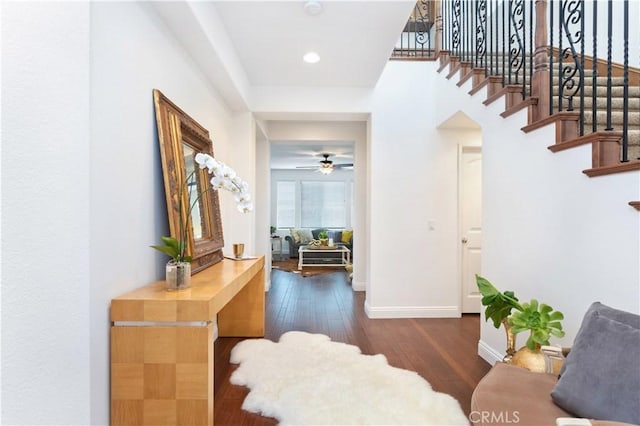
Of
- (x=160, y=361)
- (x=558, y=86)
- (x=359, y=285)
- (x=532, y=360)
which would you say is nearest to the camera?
(x=160, y=361)

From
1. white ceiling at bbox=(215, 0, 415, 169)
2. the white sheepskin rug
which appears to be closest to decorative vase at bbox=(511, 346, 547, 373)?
the white sheepskin rug

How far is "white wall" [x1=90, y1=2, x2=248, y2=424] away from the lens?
1.45 metres

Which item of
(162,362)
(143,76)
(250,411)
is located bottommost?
(250,411)

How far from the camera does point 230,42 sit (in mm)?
2932

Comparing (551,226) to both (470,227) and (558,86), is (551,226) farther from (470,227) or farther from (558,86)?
(470,227)

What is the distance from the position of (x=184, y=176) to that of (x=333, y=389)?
5.52 feet

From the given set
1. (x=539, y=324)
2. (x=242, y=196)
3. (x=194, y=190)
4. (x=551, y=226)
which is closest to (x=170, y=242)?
(x=242, y=196)

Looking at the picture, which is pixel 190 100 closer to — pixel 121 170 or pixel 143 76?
pixel 143 76

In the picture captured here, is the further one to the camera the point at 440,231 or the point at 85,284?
the point at 440,231

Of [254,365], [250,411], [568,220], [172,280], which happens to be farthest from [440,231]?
[172,280]

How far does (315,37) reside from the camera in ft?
9.52

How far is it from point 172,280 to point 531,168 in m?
2.30

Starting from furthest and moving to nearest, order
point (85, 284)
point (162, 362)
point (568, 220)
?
point (568, 220)
point (162, 362)
point (85, 284)

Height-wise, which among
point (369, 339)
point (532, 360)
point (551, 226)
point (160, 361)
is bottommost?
point (369, 339)
